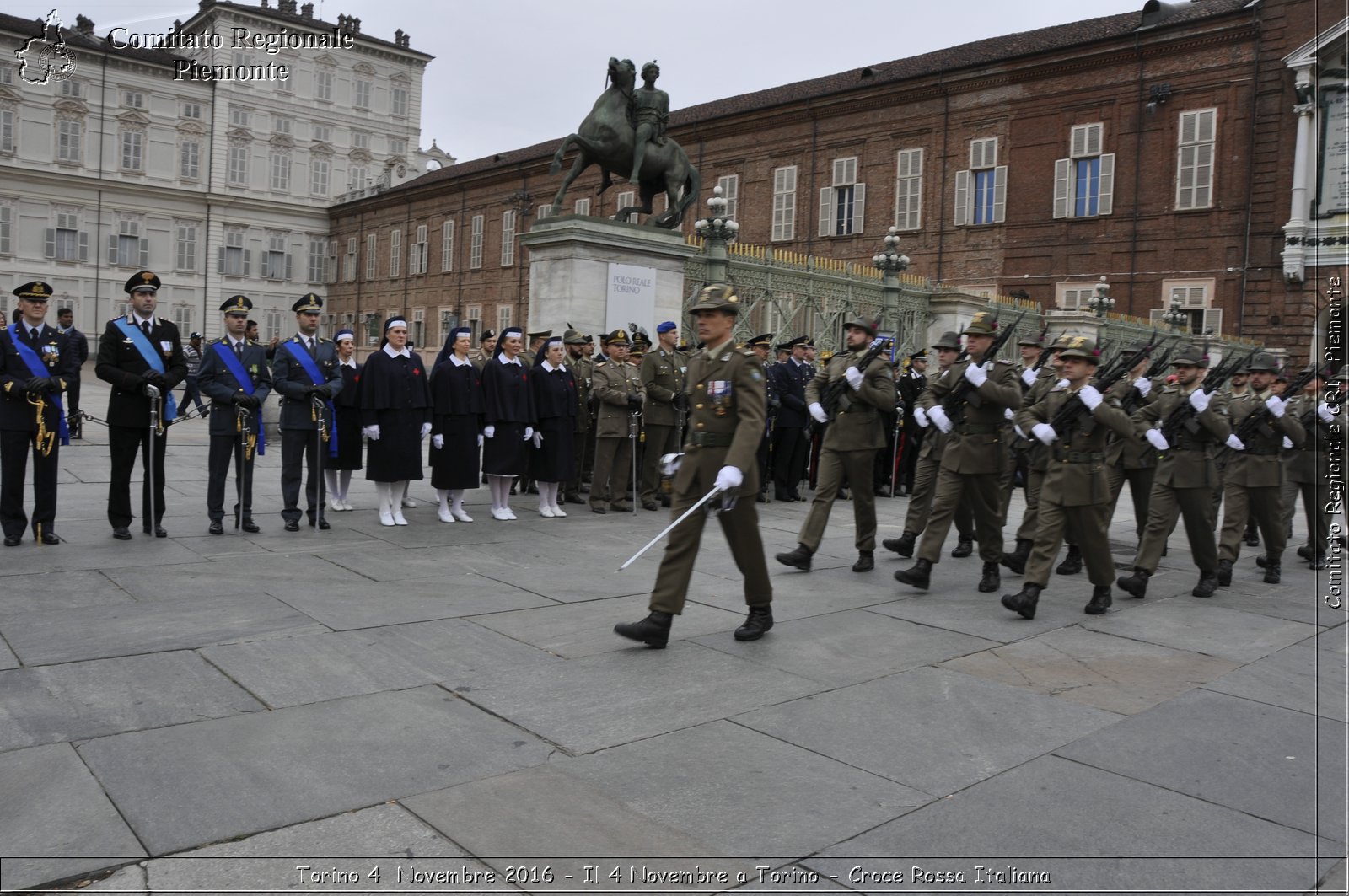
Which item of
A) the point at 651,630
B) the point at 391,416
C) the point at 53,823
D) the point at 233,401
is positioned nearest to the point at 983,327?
the point at 651,630

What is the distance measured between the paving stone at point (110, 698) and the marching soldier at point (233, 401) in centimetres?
404

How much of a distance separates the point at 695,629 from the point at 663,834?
288 cm

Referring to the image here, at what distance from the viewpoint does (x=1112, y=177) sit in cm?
2808

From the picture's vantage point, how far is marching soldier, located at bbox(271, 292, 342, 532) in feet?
31.0

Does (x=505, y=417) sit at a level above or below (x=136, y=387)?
below

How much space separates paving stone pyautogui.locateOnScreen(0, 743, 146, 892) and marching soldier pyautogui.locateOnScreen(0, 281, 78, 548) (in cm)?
481

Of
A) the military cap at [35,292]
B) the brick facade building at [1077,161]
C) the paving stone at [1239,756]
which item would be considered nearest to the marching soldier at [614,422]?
the military cap at [35,292]

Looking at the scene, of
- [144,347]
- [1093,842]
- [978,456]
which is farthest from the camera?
[144,347]

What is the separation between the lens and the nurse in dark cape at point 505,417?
34.7ft

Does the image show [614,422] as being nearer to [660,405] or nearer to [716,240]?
[660,405]

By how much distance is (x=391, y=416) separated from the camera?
9.98m

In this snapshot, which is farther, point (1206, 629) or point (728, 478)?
point (1206, 629)

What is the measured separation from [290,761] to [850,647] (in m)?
3.26

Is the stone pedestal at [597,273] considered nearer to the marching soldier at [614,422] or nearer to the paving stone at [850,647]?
the marching soldier at [614,422]
